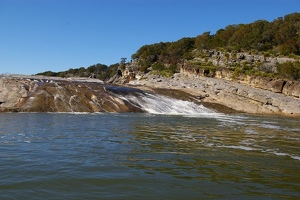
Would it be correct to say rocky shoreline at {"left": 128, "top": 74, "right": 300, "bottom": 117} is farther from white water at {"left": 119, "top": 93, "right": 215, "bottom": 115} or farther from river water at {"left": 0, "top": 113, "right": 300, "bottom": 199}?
river water at {"left": 0, "top": 113, "right": 300, "bottom": 199}

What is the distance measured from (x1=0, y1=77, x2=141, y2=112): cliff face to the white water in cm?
152

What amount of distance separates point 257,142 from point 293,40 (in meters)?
59.6

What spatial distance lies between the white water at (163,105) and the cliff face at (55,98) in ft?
5.00

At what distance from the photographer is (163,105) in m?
36.0

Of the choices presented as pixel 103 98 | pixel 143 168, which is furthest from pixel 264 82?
pixel 143 168

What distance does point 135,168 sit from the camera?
8977 millimetres

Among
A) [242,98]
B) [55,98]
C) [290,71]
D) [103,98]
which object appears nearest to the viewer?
[55,98]

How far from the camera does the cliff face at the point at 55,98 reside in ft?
99.6

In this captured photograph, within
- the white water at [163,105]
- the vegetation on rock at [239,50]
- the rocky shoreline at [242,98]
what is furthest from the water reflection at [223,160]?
the vegetation on rock at [239,50]

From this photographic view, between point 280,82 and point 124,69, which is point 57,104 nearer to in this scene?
point 280,82

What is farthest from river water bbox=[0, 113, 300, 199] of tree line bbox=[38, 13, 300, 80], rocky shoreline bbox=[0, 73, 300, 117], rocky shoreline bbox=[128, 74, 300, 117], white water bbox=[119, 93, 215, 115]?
tree line bbox=[38, 13, 300, 80]

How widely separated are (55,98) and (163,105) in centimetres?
1188

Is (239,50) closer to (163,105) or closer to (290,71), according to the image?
(290,71)

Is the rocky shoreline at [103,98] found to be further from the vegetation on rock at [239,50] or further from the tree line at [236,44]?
the tree line at [236,44]
